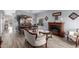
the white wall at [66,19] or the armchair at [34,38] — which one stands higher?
the white wall at [66,19]

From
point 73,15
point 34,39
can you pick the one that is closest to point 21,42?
point 34,39

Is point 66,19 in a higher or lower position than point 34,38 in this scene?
higher

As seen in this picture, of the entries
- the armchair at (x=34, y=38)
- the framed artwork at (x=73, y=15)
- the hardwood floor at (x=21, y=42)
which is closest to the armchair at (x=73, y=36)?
the hardwood floor at (x=21, y=42)

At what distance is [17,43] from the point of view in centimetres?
285

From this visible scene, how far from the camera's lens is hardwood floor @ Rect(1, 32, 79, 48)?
9.27ft

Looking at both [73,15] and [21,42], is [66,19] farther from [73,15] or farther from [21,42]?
[21,42]

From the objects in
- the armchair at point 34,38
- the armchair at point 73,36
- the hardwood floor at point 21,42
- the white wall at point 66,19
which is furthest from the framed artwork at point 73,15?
the armchair at point 34,38

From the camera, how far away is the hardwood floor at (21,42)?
2824 millimetres

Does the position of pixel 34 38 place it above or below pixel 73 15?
below

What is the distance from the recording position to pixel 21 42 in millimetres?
2850

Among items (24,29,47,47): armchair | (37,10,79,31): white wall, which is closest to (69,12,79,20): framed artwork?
(37,10,79,31): white wall

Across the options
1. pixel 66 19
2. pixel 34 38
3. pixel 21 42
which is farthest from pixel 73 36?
pixel 21 42

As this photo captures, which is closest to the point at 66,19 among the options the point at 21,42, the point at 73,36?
the point at 73,36

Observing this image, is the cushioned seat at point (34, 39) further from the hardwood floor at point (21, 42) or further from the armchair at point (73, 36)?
the armchair at point (73, 36)
